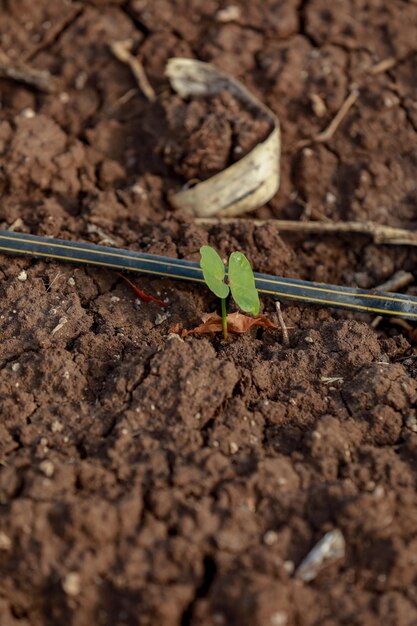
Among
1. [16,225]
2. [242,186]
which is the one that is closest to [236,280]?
[242,186]

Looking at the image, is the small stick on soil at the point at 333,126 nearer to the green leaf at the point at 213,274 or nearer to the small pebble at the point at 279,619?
the green leaf at the point at 213,274

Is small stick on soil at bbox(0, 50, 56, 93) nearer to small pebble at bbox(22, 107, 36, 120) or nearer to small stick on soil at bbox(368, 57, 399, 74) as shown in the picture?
small pebble at bbox(22, 107, 36, 120)

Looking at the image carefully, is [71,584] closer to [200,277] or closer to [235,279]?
[235,279]

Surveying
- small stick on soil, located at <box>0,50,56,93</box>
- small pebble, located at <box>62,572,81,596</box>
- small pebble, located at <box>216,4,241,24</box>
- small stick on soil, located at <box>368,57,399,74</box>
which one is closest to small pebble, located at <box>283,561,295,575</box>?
small pebble, located at <box>62,572,81,596</box>

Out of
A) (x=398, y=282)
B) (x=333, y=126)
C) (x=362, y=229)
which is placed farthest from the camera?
(x=333, y=126)

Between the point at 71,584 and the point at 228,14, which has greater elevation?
the point at 228,14

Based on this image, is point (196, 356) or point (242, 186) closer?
point (196, 356)
